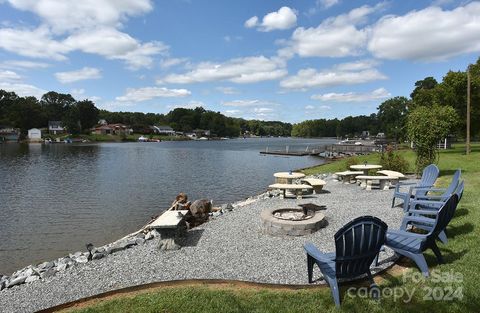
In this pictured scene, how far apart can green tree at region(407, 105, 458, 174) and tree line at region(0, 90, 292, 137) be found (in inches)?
4716

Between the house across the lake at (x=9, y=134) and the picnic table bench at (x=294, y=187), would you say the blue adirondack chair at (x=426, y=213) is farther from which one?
the house across the lake at (x=9, y=134)

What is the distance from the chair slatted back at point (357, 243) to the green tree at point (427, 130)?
13.5 m

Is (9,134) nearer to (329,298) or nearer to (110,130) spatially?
(110,130)

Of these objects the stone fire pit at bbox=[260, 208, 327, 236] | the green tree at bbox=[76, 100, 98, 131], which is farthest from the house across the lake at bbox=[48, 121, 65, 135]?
the stone fire pit at bbox=[260, 208, 327, 236]

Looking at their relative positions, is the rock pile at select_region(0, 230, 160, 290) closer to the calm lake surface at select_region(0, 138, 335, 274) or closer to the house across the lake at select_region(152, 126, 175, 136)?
the calm lake surface at select_region(0, 138, 335, 274)

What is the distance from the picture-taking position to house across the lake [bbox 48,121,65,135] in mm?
123750

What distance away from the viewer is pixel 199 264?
267 inches

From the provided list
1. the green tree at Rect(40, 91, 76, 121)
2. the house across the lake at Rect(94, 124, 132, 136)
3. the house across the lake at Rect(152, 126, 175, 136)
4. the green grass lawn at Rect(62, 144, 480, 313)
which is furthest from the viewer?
the house across the lake at Rect(152, 126, 175, 136)

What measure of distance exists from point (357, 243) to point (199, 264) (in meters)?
3.42

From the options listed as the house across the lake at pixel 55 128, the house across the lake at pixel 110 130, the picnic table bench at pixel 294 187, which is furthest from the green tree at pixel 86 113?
the picnic table bench at pixel 294 187

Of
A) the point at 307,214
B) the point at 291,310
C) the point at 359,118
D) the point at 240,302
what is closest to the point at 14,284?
the point at 240,302

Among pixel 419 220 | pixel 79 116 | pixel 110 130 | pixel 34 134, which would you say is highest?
pixel 79 116

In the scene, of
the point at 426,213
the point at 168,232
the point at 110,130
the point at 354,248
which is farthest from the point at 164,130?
the point at 354,248

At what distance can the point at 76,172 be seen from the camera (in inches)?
1293
